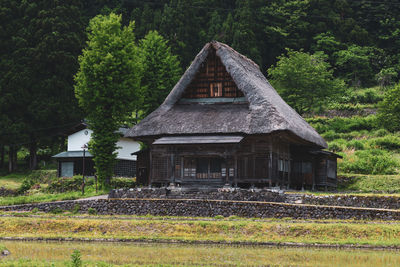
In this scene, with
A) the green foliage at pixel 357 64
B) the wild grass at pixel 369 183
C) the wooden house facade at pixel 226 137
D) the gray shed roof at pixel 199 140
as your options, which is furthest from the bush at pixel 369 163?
the green foliage at pixel 357 64

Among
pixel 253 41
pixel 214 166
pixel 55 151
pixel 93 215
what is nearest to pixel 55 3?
pixel 55 151

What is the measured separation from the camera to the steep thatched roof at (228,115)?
3162 cm

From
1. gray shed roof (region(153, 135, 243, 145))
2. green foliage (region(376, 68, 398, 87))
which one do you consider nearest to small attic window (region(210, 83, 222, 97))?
gray shed roof (region(153, 135, 243, 145))

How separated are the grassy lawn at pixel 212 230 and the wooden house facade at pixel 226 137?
923cm

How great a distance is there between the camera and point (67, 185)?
40.1 meters

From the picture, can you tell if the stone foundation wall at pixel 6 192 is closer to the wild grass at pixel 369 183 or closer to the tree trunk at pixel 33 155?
the tree trunk at pixel 33 155

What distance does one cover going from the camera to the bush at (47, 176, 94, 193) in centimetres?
3975

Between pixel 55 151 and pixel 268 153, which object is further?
pixel 55 151

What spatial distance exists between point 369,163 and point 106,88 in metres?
17.2

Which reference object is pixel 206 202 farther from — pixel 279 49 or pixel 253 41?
pixel 279 49

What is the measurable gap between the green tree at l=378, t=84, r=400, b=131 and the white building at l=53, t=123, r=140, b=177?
19736 mm

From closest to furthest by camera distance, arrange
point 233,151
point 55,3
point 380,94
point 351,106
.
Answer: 1. point 233,151
2. point 55,3
3. point 351,106
4. point 380,94

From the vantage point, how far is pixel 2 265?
1365 centimetres

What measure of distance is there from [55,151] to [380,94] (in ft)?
108
